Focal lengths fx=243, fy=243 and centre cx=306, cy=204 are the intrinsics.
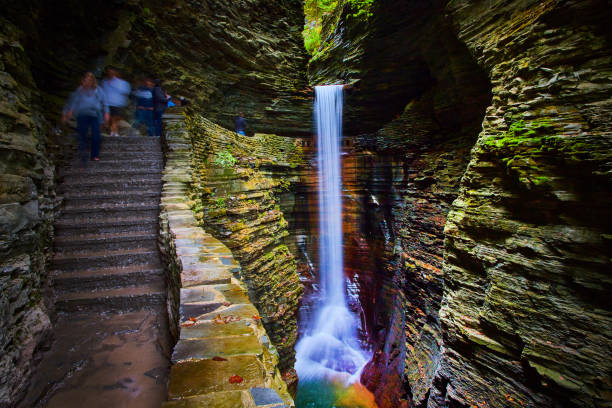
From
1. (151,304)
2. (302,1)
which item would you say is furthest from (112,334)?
(302,1)

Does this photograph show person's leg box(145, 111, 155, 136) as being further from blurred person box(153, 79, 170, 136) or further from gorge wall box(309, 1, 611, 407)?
gorge wall box(309, 1, 611, 407)

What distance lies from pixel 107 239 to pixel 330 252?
8973 mm

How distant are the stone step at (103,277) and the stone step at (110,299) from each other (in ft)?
0.27

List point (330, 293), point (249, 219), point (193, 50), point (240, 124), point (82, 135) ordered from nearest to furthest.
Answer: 1. point (82, 135)
2. point (249, 219)
3. point (193, 50)
4. point (240, 124)
5. point (330, 293)

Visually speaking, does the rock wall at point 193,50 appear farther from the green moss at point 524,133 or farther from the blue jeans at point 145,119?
the green moss at point 524,133

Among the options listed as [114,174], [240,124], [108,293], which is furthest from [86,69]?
[108,293]

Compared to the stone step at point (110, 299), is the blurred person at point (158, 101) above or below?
above

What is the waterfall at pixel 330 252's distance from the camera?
403 inches

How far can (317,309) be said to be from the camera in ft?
36.0

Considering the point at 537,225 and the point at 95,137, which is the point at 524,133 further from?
the point at 95,137

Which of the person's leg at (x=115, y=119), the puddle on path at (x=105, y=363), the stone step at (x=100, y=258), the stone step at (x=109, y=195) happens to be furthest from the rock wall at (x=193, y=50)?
the puddle on path at (x=105, y=363)

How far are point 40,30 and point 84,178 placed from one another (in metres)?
3.10

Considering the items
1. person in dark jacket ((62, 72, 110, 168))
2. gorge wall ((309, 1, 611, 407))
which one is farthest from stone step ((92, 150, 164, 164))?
gorge wall ((309, 1, 611, 407))

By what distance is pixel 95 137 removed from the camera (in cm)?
482
